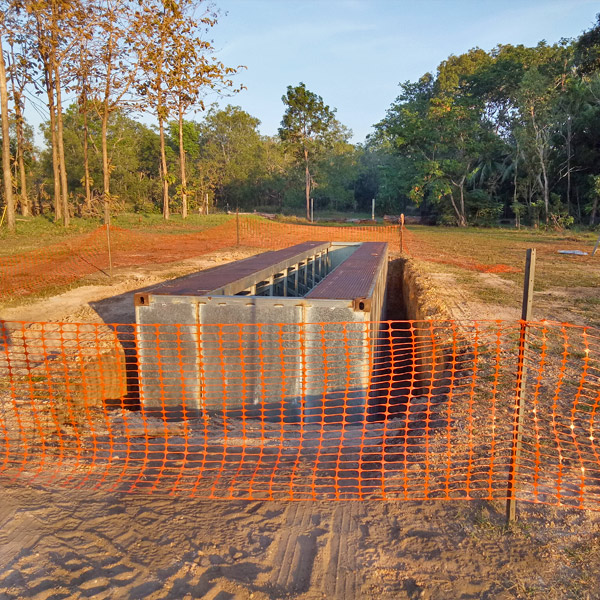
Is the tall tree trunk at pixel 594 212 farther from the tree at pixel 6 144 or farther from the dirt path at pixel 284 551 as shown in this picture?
the tree at pixel 6 144

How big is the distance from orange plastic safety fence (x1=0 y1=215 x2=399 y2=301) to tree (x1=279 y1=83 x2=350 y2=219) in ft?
56.4

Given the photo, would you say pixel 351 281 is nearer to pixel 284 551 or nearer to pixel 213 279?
pixel 213 279

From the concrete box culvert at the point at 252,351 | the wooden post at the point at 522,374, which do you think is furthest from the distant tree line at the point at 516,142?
the wooden post at the point at 522,374

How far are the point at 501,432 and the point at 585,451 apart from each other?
608mm

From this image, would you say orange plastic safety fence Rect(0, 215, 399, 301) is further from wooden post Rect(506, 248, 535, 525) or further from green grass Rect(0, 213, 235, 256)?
wooden post Rect(506, 248, 535, 525)

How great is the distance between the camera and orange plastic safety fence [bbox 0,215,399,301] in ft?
40.6

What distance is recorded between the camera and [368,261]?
9.83 metres

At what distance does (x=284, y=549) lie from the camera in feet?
9.05

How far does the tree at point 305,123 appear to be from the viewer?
4153cm

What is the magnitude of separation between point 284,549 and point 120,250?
17207mm

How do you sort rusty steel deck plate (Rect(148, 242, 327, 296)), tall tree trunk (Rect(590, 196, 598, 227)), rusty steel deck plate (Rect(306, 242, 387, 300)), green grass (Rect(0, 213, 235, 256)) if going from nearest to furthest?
rusty steel deck plate (Rect(306, 242, 387, 300)) → rusty steel deck plate (Rect(148, 242, 327, 296)) → green grass (Rect(0, 213, 235, 256)) → tall tree trunk (Rect(590, 196, 598, 227))

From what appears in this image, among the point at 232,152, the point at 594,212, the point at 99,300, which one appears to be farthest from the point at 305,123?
the point at 99,300

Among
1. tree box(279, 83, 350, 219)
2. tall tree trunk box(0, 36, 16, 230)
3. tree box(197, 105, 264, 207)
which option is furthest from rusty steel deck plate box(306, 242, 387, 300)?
tree box(197, 105, 264, 207)

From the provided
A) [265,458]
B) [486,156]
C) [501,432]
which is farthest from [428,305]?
Result: [486,156]
